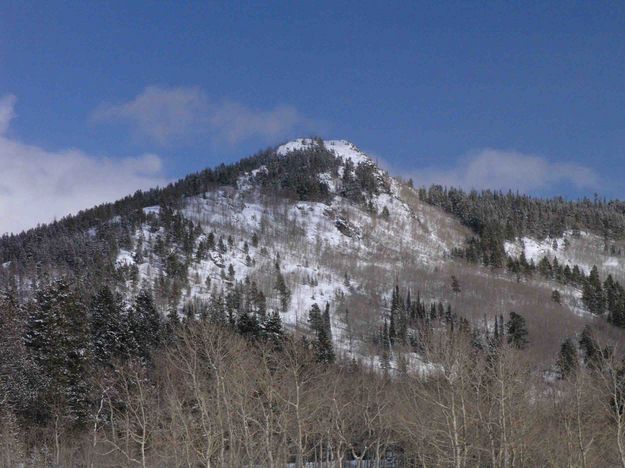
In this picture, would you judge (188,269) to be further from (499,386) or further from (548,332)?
(499,386)

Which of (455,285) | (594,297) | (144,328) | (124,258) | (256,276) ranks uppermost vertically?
(124,258)

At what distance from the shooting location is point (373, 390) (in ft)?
154

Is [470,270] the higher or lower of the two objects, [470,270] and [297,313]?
the higher

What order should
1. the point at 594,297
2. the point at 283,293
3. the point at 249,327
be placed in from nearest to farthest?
the point at 249,327 → the point at 594,297 → the point at 283,293

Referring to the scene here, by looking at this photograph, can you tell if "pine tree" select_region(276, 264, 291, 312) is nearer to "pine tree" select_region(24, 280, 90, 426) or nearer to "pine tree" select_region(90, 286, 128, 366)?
"pine tree" select_region(90, 286, 128, 366)

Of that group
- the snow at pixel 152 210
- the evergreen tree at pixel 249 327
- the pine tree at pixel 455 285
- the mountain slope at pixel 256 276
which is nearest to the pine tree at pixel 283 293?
the mountain slope at pixel 256 276

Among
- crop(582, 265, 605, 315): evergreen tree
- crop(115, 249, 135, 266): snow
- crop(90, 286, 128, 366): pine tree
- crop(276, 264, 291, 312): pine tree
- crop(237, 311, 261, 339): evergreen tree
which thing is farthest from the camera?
crop(115, 249, 135, 266): snow

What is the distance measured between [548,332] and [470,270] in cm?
Result: 6755

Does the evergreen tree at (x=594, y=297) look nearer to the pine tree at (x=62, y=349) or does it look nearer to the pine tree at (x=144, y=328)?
the pine tree at (x=144, y=328)

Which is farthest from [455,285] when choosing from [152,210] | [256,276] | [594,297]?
[152,210]

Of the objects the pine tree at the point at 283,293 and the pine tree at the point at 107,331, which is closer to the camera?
the pine tree at the point at 107,331

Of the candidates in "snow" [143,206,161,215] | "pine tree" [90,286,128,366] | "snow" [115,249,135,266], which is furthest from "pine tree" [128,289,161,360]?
"snow" [143,206,161,215]

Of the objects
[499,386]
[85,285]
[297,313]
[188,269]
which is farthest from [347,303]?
[499,386]

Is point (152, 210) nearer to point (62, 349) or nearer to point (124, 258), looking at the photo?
point (124, 258)
